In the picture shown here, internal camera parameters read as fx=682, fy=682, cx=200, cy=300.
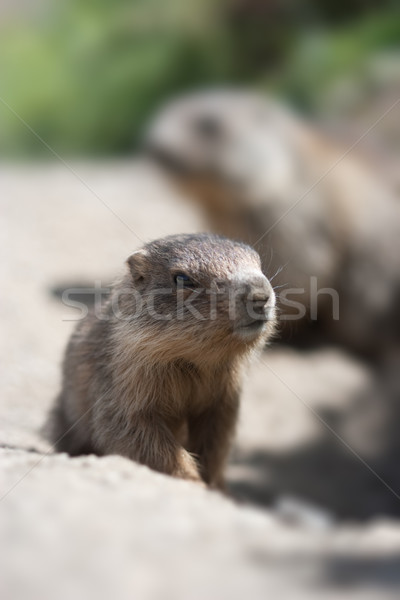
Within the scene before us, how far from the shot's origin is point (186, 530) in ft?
7.59

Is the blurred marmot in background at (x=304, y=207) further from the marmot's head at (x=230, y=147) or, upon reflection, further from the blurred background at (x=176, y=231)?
the blurred background at (x=176, y=231)

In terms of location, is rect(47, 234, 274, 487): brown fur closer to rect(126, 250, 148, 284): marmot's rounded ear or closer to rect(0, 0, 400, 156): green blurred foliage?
rect(126, 250, 148, 284): marmot's rounded ear

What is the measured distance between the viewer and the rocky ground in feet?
6.35

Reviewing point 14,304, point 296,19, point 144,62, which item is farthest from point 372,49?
point 14,304

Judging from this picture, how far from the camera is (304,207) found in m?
8.81

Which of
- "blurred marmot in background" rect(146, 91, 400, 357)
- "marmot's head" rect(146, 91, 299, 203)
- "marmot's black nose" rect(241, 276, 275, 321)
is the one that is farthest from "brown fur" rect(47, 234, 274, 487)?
"marmot's head" rect(146, 91, 299, 203)

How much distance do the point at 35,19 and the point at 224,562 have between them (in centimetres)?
1125

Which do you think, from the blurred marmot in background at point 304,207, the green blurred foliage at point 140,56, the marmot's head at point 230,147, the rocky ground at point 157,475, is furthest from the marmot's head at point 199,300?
the green blurred foliage at point 140,56

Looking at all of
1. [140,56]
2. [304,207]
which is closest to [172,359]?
[304,207]

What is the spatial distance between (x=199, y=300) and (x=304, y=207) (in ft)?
18.3

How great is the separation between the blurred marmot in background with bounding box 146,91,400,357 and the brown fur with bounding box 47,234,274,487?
181 inches

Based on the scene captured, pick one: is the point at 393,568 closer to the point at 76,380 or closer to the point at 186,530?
the point at 186,530

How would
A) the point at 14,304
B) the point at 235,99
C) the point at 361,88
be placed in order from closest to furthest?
the point at 14,304 → the point at 235,99 → the point at 361,88

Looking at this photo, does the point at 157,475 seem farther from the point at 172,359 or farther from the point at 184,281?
the point at 184,281
